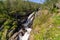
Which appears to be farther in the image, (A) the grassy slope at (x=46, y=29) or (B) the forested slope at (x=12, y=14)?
(B) the forested slope at (x=12, y=14)

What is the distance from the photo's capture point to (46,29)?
4888cm

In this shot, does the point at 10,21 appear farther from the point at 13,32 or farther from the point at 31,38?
the point at 31,38

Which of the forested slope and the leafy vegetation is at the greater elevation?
the leafy vegetation

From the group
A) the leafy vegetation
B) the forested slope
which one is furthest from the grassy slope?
the forested slope

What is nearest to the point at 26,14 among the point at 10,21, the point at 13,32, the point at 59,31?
the point at 10,21

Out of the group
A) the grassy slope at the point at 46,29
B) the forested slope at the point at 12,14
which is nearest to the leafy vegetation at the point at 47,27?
the grassy slope at the point at 46,29

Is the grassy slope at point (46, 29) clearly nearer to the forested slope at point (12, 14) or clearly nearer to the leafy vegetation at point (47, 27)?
the leafy vegetation at point (47, 27)

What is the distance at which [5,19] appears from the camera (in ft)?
227

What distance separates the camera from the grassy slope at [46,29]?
44.4m

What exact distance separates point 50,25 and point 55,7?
1696 cm

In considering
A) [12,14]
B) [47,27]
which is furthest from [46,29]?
[12,14]

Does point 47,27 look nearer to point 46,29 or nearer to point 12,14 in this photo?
point 46,29

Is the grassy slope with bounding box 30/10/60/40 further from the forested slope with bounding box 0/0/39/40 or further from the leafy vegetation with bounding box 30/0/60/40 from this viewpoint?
the forested slope with bounding box 0/0/39/40

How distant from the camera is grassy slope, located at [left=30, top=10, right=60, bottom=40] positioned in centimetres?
4438
